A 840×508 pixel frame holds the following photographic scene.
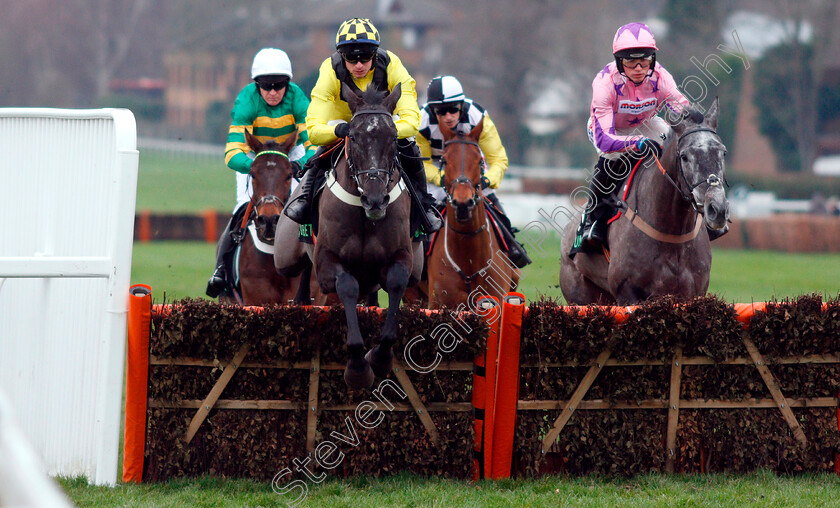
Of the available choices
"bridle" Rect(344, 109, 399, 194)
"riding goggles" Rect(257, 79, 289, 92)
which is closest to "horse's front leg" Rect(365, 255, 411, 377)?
"bridle" Rect(344, 109, 399, 194)

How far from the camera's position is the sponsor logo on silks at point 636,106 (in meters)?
6.36

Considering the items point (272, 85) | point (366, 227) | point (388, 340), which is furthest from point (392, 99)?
point (272, 85)

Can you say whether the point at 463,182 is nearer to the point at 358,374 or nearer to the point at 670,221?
the point at 670,221

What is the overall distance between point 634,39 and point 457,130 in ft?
5.24

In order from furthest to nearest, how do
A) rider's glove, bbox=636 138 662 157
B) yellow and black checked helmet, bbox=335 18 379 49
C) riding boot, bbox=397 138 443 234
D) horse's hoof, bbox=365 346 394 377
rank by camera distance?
rider's glove, bbox=636 138 662 157
riding boot, bbox=397 138 443 234
yellow and black checked helmet, bbox=335 18 379 49
horse's hoof, bbox=365 346 394 377

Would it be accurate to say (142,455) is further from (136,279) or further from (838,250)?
(838,250)

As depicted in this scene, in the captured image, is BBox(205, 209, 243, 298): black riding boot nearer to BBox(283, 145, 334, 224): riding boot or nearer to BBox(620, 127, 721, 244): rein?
BBox(283, 145, 334, 224): riding boot

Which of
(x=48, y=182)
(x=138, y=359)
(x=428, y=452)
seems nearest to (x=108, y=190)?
(x=48, y=182)

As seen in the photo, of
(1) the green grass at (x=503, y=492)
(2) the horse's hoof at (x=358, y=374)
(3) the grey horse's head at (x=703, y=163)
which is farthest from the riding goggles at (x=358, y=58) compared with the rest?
(1) the green grass at (x=503, y=492)

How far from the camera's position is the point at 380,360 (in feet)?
15.8

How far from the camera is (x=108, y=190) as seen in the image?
16.0ft

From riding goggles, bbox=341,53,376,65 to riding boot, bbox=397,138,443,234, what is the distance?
50 cm

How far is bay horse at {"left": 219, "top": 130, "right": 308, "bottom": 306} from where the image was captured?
Result: 6.30m

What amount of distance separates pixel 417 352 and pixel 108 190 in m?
1.78
